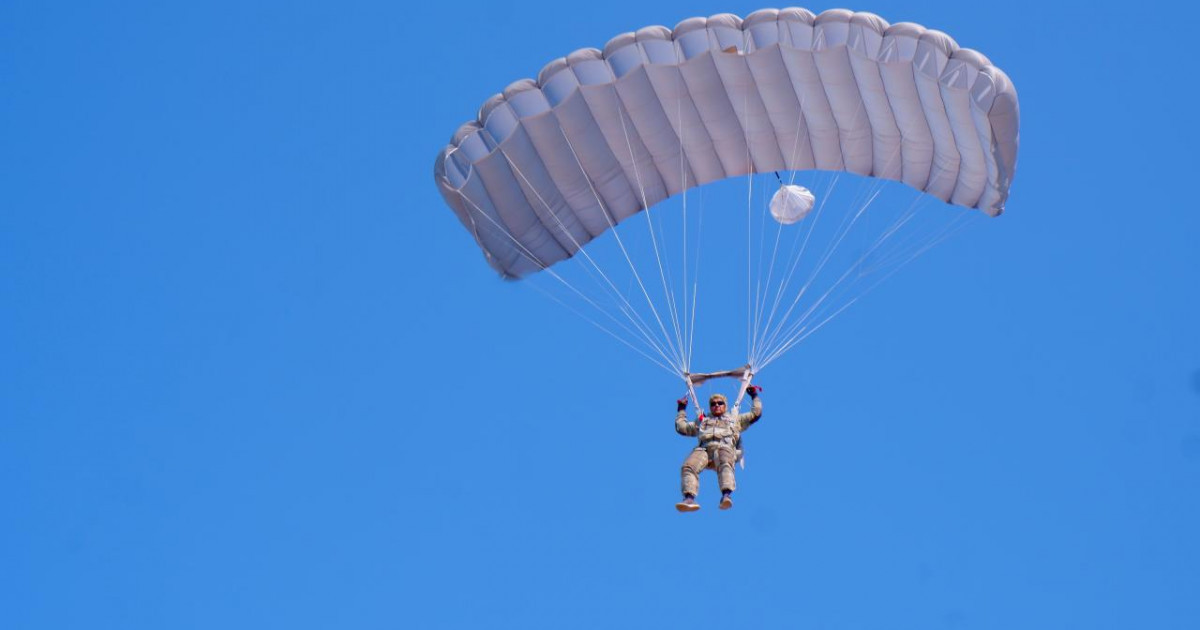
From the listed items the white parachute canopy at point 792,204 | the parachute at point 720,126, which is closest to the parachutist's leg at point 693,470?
the parachute at point 720,126

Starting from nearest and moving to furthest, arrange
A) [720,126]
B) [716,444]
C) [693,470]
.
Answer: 1. [693,470]
2. [716,444]
3. [720,126]

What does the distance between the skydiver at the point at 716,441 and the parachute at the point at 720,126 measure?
0.61 meters

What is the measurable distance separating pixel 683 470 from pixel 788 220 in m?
3.85

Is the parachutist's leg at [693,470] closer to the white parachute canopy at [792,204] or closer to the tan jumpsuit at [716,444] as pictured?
the tan jumpsuit at [716,444]

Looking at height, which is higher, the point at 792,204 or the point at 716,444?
the point at 792,204

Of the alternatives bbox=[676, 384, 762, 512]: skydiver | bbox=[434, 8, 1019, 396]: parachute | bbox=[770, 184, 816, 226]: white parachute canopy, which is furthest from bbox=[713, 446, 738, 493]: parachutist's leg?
bbox=[770, 184, 816, 226]: white parachute canopy

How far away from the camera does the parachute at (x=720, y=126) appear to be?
20203mm

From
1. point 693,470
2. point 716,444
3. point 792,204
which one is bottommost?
point 693,470

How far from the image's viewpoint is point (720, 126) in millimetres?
21578

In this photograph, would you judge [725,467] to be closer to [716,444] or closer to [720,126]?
[716,444]

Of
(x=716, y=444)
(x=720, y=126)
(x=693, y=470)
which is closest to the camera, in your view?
(x=693, y=470)

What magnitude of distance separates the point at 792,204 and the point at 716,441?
345 cm

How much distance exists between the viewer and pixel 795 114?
21344 mm

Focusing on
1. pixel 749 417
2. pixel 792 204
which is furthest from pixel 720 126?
pixel 749 417
